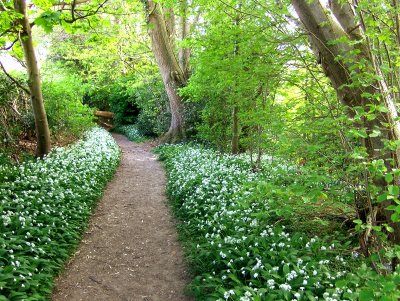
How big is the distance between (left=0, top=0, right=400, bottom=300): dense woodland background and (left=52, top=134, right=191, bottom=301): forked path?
88.3 inches

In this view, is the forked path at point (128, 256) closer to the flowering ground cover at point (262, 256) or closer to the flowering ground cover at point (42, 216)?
the flowering ground cover at point (42, 216)

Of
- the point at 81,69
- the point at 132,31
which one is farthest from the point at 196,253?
the point at 81,69

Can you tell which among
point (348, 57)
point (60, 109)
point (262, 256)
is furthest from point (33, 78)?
point (348, 57)

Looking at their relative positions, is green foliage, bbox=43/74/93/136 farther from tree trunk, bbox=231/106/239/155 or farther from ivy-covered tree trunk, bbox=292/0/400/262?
ivy-covered tree trunk, bbox=292/0/400/262

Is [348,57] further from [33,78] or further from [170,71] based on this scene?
[170,71]

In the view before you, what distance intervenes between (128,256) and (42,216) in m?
1.72

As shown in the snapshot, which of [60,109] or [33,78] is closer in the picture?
[33,78]

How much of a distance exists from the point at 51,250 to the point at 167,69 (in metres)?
12.6

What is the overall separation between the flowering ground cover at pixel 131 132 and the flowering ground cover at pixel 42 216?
1158 centimetres

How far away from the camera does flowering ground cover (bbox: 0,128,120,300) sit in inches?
170

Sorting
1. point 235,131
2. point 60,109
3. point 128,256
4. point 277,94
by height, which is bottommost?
point 128,256

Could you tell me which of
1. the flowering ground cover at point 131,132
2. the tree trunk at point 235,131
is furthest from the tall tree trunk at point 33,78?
the flowering ground cover at point 131,132

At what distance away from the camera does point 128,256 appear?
19.3 ft

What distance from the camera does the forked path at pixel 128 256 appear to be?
4.83 m
